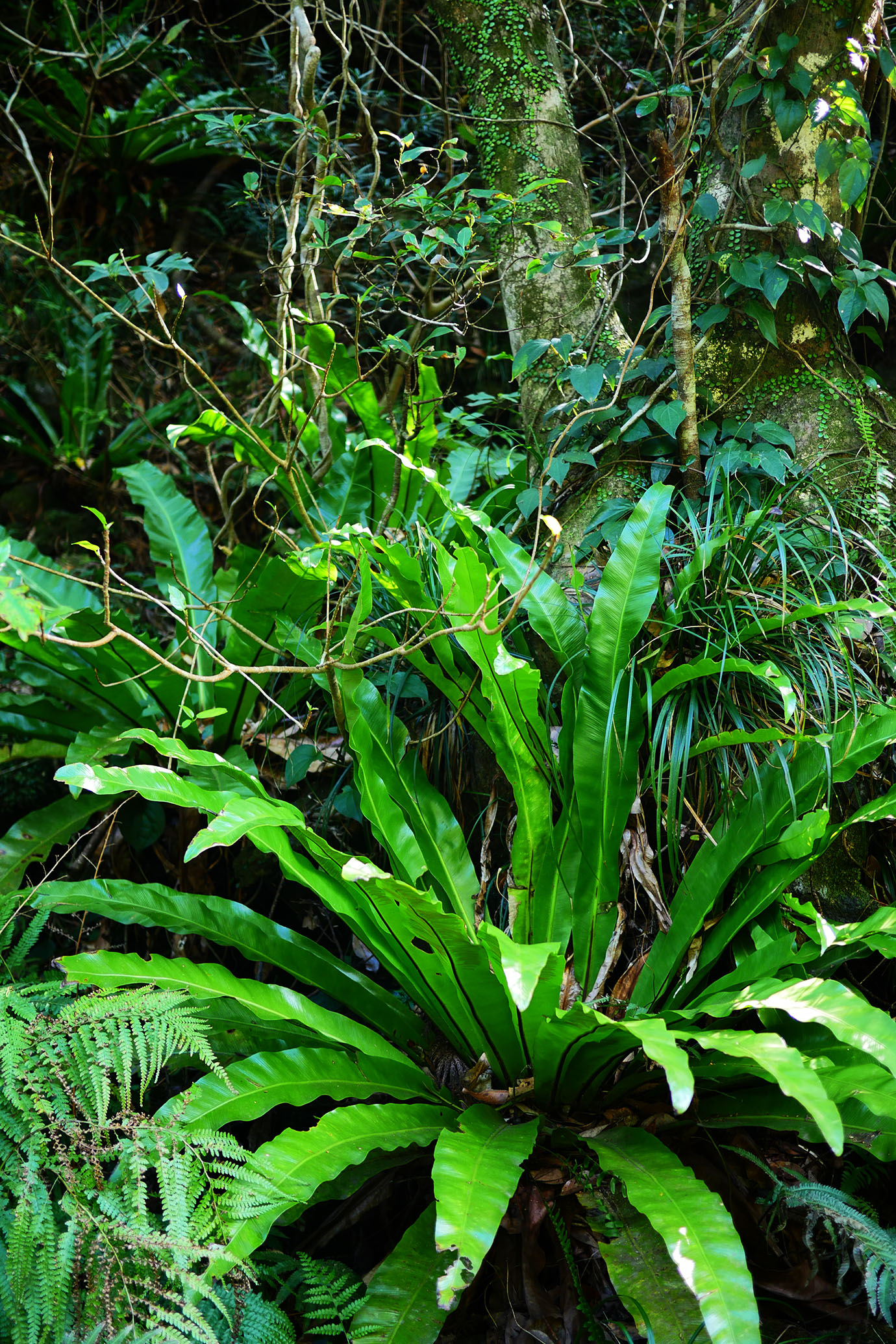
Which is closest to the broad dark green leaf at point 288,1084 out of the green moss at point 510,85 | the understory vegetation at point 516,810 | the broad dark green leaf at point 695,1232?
the understory vegetation at point 516,810

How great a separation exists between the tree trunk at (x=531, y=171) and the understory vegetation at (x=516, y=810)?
11mm

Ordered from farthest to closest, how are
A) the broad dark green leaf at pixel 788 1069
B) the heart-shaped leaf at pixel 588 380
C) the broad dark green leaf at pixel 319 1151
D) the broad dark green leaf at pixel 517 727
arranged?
the heart-shaped leaf at pixel 588 380, the broad dark green leaf at pixel 517 727, the broad dark green leaf at pixel 319 1151, the broad dark green leaf at pixel 788 1069

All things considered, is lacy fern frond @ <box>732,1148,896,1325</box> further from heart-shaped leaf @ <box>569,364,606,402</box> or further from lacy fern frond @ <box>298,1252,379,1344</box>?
heart-shaped leaf @ <box>569,364,606,402</box>

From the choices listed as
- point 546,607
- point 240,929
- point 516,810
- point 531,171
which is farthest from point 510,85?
point 240,929

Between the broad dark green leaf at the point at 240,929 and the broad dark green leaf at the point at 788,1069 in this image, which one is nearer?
the broad dark green leaf at the point at 788,1069

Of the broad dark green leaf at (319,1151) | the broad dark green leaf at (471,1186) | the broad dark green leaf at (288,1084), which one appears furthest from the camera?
the broad dark green leaf at (288,1084)

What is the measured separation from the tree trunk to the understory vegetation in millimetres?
11

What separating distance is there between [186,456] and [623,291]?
2.23 metres

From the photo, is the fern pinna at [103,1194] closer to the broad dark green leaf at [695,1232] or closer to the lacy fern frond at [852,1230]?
the broad dark green leaf at [695,1232]

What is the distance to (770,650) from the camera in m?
1.85

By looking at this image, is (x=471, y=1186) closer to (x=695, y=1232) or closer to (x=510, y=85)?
(x=695, y=1232)

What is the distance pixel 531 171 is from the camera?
226cm

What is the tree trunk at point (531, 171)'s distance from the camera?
7.41 ft

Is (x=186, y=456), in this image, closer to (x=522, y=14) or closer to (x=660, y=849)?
(x=522, y=14)
